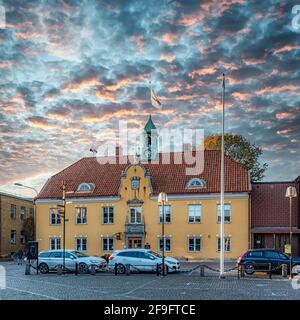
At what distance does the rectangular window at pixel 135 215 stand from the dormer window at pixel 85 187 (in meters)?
4.89

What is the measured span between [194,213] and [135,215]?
19.8 feet

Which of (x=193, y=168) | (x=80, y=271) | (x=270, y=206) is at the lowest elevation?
(x=80, y=271)

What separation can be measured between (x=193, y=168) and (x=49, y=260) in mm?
22135

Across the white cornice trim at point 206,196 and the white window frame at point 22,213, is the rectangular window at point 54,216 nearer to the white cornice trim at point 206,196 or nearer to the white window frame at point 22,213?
the white cornice trim at point 206,196

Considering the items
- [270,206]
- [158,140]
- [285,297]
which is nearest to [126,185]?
[158,140]

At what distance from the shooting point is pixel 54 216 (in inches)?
2174

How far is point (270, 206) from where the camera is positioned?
1962 inches

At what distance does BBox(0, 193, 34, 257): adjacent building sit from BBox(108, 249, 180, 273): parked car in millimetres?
30533

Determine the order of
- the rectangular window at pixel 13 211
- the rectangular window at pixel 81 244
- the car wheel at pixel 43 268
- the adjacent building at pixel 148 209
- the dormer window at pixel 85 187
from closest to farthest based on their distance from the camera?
the car wheel at pixel 43 268, the adjacent building at pixel 148 209, the rectangular window at pixel 81 244, the dormer window at pixel 85 187, the rectangular window at pixel 13 211

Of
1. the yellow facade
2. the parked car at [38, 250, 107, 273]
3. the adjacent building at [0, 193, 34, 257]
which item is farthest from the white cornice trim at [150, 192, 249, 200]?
the adjacent building at [0, 193, 34, 257]

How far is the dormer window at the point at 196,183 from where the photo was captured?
2012 inches

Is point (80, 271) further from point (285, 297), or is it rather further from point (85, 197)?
point (85, 197)

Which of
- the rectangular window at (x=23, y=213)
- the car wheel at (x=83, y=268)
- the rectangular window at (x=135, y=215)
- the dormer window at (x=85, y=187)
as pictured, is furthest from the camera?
the rectangular window at (x=23, y=213)

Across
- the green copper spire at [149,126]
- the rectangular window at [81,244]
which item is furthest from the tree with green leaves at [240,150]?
the rectangular window at [81,244]
